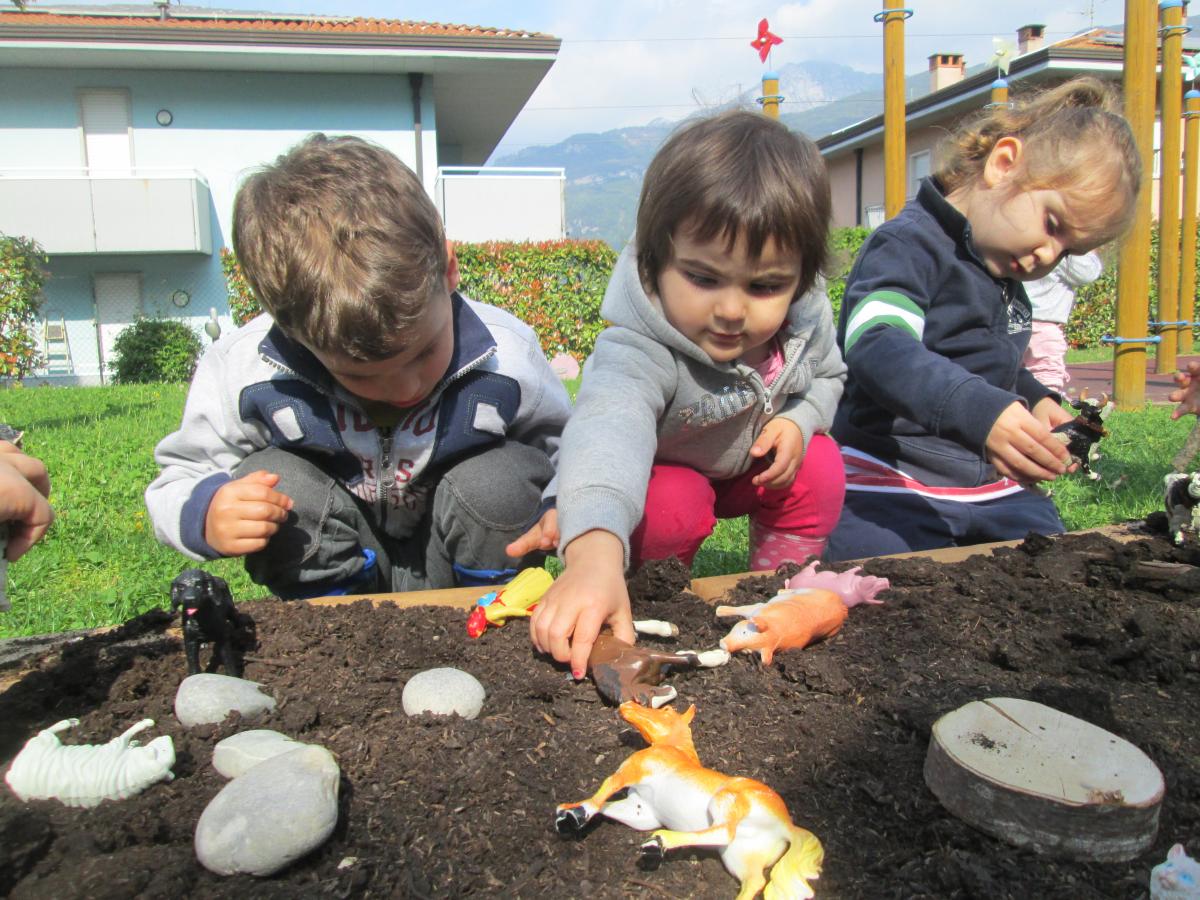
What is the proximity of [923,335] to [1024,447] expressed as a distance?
821 mm

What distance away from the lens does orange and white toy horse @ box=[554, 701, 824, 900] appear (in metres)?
0.90

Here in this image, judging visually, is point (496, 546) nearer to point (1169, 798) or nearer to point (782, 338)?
point (782, 338)

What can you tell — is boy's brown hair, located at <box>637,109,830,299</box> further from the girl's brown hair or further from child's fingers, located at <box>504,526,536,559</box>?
the girl's brown hair

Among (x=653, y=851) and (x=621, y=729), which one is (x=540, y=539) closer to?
(x=621, y=729)

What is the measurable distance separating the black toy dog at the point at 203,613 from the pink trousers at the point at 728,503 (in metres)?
1.04

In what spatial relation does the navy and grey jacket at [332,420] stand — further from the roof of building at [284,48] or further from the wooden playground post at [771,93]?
the roof of building at [284,48]

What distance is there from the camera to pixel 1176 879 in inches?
32.1

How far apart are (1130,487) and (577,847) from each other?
3.81 metres

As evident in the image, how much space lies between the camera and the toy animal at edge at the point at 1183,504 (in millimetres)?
1964

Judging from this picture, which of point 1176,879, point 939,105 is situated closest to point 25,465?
point 1176,879

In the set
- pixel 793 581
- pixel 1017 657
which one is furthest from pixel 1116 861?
pixel 793 581

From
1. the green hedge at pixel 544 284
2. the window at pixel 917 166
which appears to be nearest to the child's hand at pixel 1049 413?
the green hedge at pixel 544 284

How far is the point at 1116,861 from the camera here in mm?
936

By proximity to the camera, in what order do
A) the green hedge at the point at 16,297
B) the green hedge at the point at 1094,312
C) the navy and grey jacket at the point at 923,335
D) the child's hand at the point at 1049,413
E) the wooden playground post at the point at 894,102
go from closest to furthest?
the navy and grey jacket at the point at 923,335, the child's hand at the point at 1049,413, the wooden playground post at the point at 894,102, the green hedge at the point at 16,297, the green hedge at the point at 1094,312
